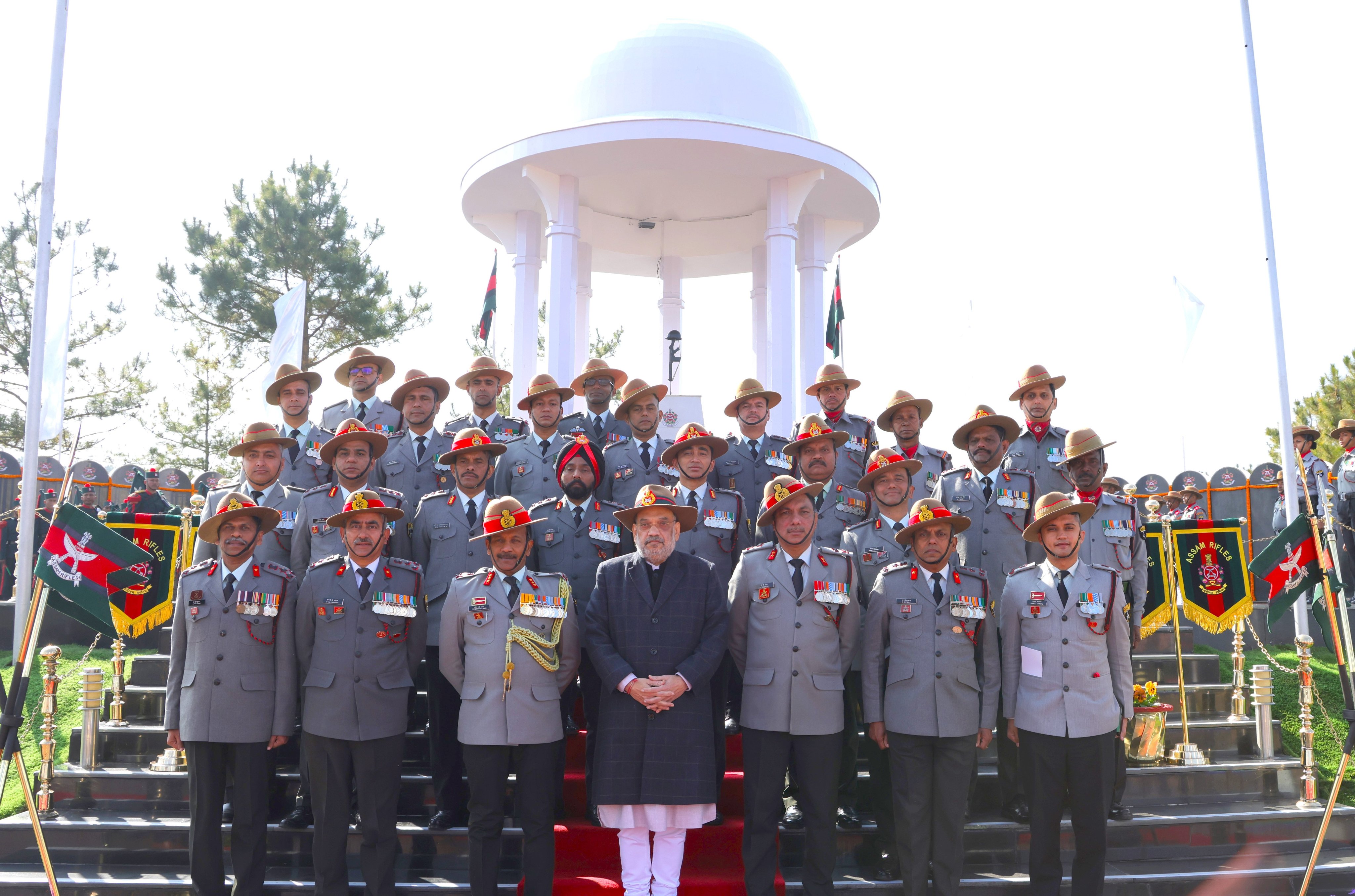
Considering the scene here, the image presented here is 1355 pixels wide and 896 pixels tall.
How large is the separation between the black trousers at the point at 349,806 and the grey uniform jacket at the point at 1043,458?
4701mm

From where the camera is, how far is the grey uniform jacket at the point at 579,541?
648 centimetres

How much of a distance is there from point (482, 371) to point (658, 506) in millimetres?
3464

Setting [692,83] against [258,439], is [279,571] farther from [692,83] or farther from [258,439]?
[692,83]

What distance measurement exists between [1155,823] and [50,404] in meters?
9.89

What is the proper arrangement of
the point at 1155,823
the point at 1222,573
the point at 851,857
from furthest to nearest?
the point at 1222,573, the point at 1155,823, the point at 851,857

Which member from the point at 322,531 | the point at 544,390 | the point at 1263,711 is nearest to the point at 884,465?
the point at 544,390

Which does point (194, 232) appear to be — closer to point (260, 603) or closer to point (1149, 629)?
point (260, 603)

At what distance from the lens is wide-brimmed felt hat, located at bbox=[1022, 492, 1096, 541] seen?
5367 mm

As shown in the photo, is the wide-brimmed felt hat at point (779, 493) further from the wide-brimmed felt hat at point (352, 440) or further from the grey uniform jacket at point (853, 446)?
the wide-brimmed felt hat at point (352, 440)

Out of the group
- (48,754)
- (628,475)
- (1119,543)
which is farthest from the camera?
(628,475)

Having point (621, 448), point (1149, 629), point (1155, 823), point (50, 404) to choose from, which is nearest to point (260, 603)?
point (621, 448)

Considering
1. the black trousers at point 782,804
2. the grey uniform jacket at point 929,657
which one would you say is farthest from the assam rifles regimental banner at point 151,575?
the grey uniform jacket at point 929,657

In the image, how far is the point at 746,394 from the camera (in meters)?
7.33

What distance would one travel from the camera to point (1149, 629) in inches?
344
